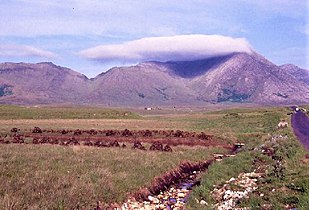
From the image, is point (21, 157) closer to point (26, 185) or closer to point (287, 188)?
point (26, 185)

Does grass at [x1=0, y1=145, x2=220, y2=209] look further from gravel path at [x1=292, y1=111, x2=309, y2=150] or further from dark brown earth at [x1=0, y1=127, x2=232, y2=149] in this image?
gravel path at [x1=292, y1=111, x2=309, y2=150]

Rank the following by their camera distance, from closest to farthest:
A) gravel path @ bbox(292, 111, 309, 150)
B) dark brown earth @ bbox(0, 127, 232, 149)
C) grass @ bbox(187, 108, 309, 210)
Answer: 1. grass @ bbox(187, 108, 309, 210)
2. gravel path @ bbox(292, 111, 309, 150)
3. dark brown earth @ bbox(0, 127, 232, 149)

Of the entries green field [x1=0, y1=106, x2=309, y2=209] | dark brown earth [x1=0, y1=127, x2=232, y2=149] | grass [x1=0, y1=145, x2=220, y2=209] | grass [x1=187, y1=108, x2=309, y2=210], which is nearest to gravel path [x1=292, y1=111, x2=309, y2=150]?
grass [x1=187, y1=108, x2=309, y2=210]

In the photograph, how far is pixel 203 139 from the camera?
172 ft

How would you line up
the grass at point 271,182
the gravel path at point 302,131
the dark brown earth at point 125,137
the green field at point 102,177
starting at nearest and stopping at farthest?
the grass at point 271,182 < the green field at point 102,177 < the gravel path at point 302,131 < the dark brown earth at point 125,137

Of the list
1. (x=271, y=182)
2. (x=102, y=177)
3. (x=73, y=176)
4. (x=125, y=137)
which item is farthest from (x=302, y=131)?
(x=73, y=176)

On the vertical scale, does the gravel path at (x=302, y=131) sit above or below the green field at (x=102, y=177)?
below

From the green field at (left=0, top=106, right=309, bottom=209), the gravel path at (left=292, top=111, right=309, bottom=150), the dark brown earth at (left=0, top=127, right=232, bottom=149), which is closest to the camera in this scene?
the green field at (left=0, top=106, right=309, bottom=209)

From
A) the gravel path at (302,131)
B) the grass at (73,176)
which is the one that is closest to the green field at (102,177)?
the grass at (73,176)

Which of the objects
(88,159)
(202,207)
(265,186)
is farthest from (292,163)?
(88,159)

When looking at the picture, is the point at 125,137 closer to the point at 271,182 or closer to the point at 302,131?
the point at 302,131

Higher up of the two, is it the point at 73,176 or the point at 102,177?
the point at 73,176

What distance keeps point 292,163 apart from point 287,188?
37.5 ft

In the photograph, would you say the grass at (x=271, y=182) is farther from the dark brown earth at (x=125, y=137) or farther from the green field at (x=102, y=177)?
the dark brown earth at (x=125, y=137)
